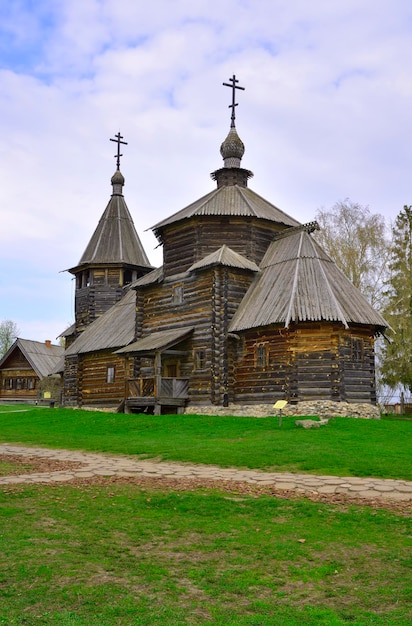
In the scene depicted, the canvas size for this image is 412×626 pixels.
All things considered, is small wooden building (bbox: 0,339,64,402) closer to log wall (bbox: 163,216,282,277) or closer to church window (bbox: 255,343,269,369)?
log wall (bbox: 163,216,282,277)

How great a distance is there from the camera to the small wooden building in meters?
55.1

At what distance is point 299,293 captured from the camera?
24219mm

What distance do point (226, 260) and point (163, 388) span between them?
5.97 meters

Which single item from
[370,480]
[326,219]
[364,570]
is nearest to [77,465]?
[370,480]

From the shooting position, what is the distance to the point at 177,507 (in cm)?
834

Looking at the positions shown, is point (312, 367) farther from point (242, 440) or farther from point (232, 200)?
point (232, 200)

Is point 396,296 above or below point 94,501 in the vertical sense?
above

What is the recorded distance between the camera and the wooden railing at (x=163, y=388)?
2620 centimetres

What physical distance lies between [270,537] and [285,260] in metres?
20.3

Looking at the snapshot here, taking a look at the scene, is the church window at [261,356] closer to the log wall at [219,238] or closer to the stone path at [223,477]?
the log wall at [219,238]

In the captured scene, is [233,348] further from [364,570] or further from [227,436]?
[364,570]

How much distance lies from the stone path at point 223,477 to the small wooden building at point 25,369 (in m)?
43.2

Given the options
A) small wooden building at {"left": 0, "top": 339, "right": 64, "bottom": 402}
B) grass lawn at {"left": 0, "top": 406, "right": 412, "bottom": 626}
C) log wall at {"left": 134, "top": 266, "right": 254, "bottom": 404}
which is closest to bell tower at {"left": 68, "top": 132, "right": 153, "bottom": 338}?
log wall at {"left": 134, "top": 266, "right": 254, "bottom": 404}

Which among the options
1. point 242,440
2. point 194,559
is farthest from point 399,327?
point 194,559
